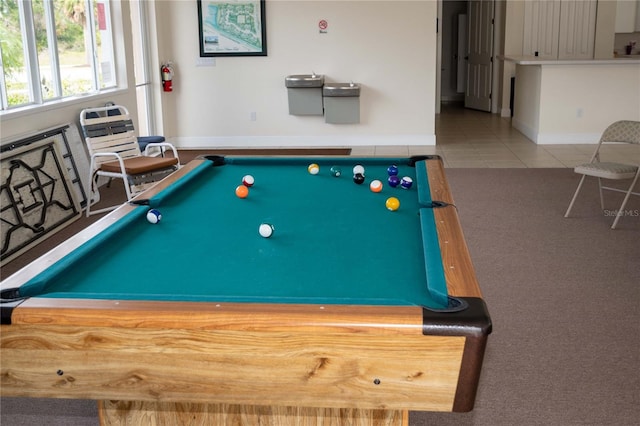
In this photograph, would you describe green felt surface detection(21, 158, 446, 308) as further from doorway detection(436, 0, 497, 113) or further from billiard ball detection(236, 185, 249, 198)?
doorway detection(436, 0, 497, 113)

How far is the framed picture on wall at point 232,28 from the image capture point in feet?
Result: 27.1

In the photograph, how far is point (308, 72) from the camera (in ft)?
27.8

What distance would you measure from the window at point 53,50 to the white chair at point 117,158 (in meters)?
0.44

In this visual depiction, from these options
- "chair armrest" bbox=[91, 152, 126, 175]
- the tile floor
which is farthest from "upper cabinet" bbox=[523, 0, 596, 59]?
"chair armrest" bbox=[91, 152, 126, 175]

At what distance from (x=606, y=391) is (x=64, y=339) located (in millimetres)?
2114

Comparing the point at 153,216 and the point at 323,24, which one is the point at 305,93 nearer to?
the point at 323,24

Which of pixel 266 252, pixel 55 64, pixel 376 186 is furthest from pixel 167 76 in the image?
pixel 266 252

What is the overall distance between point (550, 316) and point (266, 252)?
1.89 m

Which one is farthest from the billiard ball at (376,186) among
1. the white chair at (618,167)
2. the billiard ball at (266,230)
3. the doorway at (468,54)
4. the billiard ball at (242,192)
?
the doorway at (468,54)

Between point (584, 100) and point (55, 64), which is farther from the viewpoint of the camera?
point (584, 100)

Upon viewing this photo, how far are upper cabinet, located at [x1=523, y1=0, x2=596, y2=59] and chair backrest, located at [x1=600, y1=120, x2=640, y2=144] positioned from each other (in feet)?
17.7

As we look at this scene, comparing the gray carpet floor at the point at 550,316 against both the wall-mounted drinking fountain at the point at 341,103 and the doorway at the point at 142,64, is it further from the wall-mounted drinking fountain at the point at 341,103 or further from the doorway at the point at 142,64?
the doorway at the point at 142,64

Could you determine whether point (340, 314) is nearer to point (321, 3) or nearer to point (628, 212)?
point (628, 212)

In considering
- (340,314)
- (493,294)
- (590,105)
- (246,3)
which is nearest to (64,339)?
(340,314)
